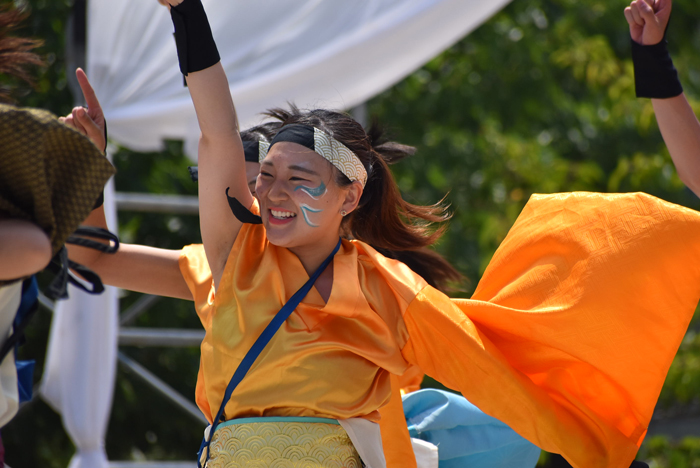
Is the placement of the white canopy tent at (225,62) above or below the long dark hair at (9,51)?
below

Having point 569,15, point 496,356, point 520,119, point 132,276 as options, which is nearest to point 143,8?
point 132,276

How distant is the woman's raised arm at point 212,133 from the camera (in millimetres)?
1701

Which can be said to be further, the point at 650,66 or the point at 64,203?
the point at 650,66

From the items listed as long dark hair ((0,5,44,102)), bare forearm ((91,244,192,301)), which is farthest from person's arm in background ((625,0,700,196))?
long dark hair ((0,5,44,102))

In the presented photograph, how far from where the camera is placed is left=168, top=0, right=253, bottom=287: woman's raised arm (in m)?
1.70

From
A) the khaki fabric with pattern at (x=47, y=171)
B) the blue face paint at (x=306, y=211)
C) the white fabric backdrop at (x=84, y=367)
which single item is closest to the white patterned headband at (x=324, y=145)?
the blue face paint at (x=306, y=211)

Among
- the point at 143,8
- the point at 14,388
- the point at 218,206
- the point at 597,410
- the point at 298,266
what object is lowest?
the point at 597,410

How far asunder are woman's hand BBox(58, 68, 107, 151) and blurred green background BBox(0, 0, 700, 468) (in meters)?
2.93

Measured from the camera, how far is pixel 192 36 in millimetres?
1700

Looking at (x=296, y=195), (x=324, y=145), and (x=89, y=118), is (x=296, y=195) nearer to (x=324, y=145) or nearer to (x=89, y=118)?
(x=324, y=145)

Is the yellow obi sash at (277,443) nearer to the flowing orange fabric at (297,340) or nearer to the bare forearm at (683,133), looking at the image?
the flowing orange fabric at (297,340)

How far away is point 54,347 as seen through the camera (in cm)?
372

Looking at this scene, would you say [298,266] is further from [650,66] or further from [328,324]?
[650,66]

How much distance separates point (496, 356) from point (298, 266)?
53cm
